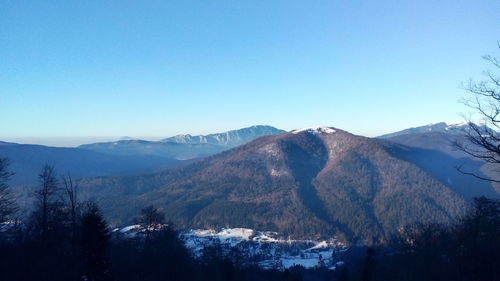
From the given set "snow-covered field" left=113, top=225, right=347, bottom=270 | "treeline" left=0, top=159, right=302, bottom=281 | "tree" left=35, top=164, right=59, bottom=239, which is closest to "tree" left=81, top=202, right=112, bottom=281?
"treeline" left=0, top=159, right=302, bottom=281

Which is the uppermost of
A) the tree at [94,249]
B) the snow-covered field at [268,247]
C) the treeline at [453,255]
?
the tree at [94,249]

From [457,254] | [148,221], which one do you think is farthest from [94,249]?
[457,254]

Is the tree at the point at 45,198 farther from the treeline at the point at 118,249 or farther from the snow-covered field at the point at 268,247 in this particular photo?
the snow-covered field at the point at 268,247

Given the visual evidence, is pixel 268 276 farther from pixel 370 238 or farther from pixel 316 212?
pixel 316 212

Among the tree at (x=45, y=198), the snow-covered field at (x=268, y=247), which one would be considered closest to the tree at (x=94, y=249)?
the tree at (x=45, y=198)

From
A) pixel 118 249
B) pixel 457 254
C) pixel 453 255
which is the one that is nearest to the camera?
pixel 457 254

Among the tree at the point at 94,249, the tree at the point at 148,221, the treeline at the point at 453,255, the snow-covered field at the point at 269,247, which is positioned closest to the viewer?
the tree at the point at 94,249

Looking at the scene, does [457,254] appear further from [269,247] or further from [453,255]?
[269,247]

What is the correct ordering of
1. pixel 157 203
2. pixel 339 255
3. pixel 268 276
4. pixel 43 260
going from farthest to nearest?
1. pixel 157 203
2. pixel 339 255
3. pixel 268 276
4. pixel 43 260

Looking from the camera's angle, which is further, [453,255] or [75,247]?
[453,255]

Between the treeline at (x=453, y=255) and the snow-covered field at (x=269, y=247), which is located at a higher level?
the treeline at (x=453, y=255)

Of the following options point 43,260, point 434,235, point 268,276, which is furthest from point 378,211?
point 43,260
